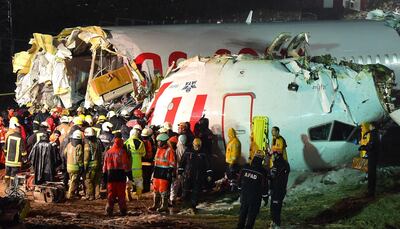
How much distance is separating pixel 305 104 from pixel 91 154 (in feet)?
17.6

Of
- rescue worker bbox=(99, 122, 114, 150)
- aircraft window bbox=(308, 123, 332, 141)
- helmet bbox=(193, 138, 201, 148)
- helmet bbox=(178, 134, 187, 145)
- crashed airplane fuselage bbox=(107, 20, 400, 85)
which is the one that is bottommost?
rescue worker bbox=(99, 122, 114, 150)

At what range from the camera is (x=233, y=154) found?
1397 centimetres

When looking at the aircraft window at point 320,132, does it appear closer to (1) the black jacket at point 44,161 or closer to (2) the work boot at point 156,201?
(2) the work boot at point 156,201

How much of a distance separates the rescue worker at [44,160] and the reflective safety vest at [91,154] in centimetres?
110

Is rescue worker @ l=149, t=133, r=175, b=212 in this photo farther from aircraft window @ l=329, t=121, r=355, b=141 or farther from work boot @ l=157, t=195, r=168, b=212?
aircraft window @ l=329, t=121, r=355, b=141

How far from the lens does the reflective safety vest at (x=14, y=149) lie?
1530 cm

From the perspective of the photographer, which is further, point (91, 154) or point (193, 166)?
point (91, 154)

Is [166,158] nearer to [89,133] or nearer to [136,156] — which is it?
[136,156]

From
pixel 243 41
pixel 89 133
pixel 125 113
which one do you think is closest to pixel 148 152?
pixel 89 133

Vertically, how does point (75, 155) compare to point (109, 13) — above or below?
below

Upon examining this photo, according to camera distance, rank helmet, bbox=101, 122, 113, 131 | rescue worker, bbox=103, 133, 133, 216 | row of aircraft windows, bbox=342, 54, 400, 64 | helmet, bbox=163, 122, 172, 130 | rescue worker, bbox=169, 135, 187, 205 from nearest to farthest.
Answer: rescue worker, bbox=103, 133, 133, 216 → rescue worker, bbox=169, 135, 187, 205 → helmet, bbox=163, 122, 172, 130 → helmet, bbox=101, 122, 113, 131 → row of aircraft windows, bbox=342, 54, 400, 64

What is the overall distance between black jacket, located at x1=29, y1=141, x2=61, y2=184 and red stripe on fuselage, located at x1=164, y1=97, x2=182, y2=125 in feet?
10.1

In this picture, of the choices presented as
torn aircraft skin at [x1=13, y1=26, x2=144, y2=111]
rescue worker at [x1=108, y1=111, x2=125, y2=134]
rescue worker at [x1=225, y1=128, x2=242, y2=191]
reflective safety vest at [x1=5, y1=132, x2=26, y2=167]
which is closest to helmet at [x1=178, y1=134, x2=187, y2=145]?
rescue worker at [x1=225, y1=128, x2=242, y2=191]

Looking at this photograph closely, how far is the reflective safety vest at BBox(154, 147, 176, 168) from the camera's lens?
508 inches
